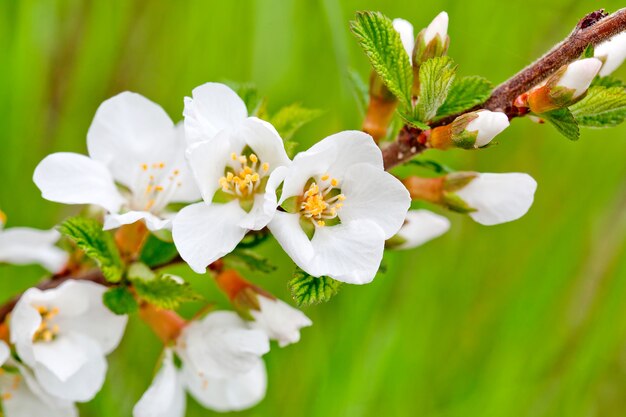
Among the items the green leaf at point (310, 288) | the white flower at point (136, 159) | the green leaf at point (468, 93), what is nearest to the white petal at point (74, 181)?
the white flower at point (136, 159)

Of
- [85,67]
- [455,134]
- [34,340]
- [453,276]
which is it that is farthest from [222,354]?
[85,67]

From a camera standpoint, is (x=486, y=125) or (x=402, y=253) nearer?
(x=486, y=125)

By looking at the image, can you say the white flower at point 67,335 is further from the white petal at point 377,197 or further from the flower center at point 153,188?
the white petal at point 377,197

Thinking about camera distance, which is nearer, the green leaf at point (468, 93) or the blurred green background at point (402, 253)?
the green leaf at point (468, 93)

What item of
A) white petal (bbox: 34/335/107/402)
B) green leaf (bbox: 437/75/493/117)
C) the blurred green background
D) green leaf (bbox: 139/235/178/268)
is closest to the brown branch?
green leaf (bbox: 437/75/493/117)

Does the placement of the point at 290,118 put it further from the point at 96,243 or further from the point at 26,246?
the point at 26,246

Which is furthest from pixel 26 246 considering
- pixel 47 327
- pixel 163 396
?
pixel 163 396

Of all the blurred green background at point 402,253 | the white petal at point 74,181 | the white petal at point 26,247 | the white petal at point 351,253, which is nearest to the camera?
the white petal at point 351,253
